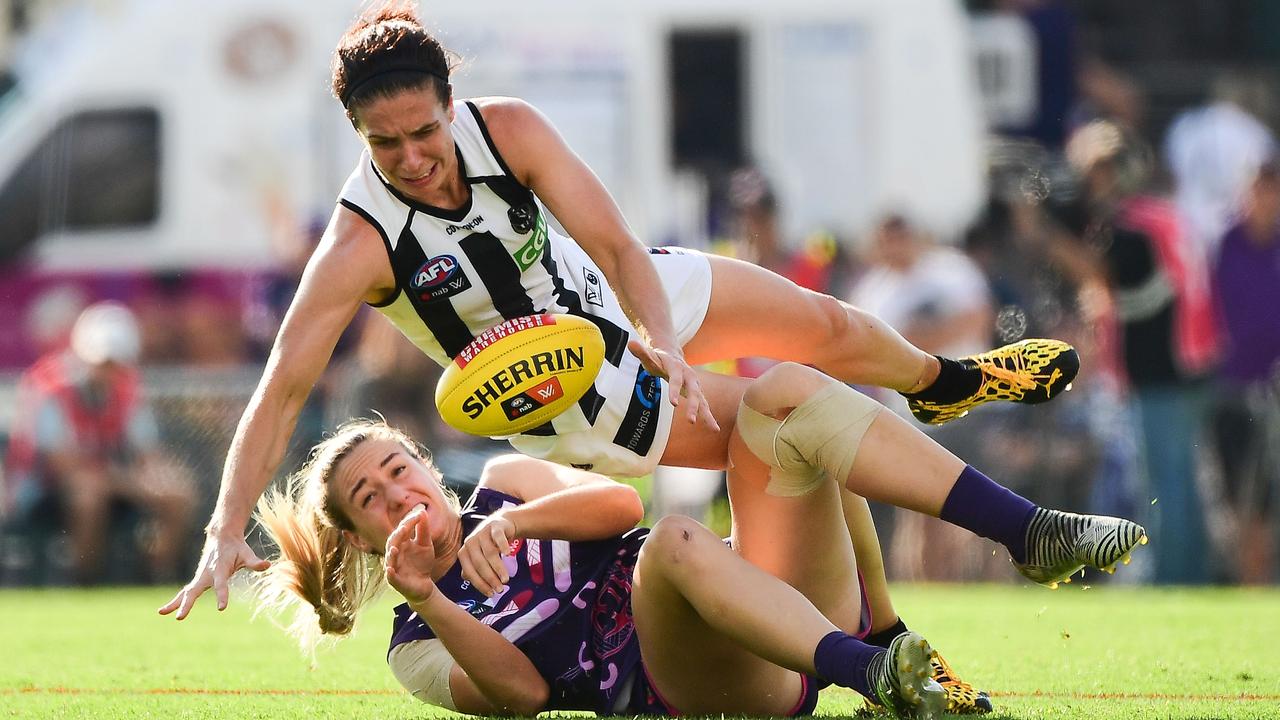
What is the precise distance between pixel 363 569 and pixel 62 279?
24.7 ft

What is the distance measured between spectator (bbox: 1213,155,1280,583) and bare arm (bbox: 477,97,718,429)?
609cm

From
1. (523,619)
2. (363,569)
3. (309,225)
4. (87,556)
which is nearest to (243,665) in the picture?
(363,569)

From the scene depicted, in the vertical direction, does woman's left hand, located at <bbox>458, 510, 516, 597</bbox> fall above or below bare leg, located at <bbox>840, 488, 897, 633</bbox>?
above

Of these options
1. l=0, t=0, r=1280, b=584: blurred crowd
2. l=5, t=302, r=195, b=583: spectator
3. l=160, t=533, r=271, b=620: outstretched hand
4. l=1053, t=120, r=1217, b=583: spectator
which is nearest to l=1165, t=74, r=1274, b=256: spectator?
l=0, t=0, r=1280, b=584: blurred crowd

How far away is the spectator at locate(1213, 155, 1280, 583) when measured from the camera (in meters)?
9.35

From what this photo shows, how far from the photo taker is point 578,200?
13.8 ft

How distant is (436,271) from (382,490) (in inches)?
22.2

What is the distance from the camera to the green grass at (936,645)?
4.26 meters

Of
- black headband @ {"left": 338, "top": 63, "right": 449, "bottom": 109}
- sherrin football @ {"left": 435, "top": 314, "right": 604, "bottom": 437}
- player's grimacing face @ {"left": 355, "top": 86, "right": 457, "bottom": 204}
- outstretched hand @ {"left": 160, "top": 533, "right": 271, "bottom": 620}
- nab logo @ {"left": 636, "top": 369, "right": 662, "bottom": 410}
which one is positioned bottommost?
outstretched hand @ {"left": 160, "top": 533, "right": 271, "bottom": 620}

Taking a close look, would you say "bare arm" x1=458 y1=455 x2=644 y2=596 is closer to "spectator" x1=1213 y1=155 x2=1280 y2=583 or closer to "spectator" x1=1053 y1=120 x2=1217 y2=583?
"spectator" x1=1053 y1=120 x2=1217 y2=583

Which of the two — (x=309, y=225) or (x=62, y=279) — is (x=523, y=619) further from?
(x=62, y=279)

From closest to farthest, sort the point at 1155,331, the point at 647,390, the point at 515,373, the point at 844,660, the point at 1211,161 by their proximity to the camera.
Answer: the point at 844,660, the point at 515,373, the point at 647,390, the point at 1155,331, the point at 1211,161

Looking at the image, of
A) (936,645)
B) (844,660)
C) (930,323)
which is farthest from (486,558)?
(930,323)

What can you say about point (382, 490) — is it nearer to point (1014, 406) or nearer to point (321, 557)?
point (321, 557)
